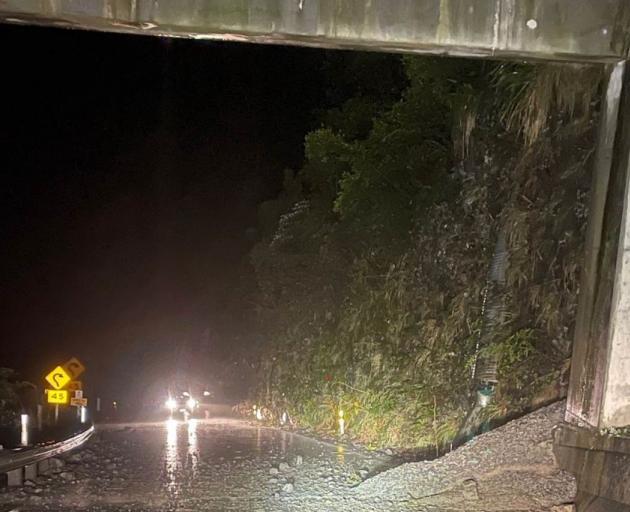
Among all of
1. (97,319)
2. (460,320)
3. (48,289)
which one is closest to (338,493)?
(460,320)

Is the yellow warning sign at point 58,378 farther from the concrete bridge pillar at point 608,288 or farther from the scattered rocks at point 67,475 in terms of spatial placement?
the concrete bridge pillar at point 608,288

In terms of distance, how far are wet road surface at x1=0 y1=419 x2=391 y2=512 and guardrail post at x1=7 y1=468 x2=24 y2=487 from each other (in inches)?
9.1

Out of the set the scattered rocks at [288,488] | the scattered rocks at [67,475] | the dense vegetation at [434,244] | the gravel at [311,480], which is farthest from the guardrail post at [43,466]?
the dense vegetation at [434,244]

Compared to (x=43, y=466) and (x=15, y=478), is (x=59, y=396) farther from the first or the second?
(x=15, y=478)

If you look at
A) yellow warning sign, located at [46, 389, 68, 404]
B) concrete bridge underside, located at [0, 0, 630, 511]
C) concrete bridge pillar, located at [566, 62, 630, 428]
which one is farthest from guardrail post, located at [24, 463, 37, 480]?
yellow warning sign, located at [46, 389, 68, 404]

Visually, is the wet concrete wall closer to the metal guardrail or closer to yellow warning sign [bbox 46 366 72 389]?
the metal guardrail

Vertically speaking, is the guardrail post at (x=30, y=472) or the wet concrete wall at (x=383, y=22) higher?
the wet concrete wall at (x=383, y=22)

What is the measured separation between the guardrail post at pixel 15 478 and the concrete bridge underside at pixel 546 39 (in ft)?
23.3

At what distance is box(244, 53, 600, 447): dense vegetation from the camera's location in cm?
1145

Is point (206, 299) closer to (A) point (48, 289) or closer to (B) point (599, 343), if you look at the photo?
(A) point (48, 289)

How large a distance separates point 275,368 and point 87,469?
14.3 m

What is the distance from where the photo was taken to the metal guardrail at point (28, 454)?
37.6 feet

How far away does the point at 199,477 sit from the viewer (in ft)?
36.7

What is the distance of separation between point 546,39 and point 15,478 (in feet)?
30.5
